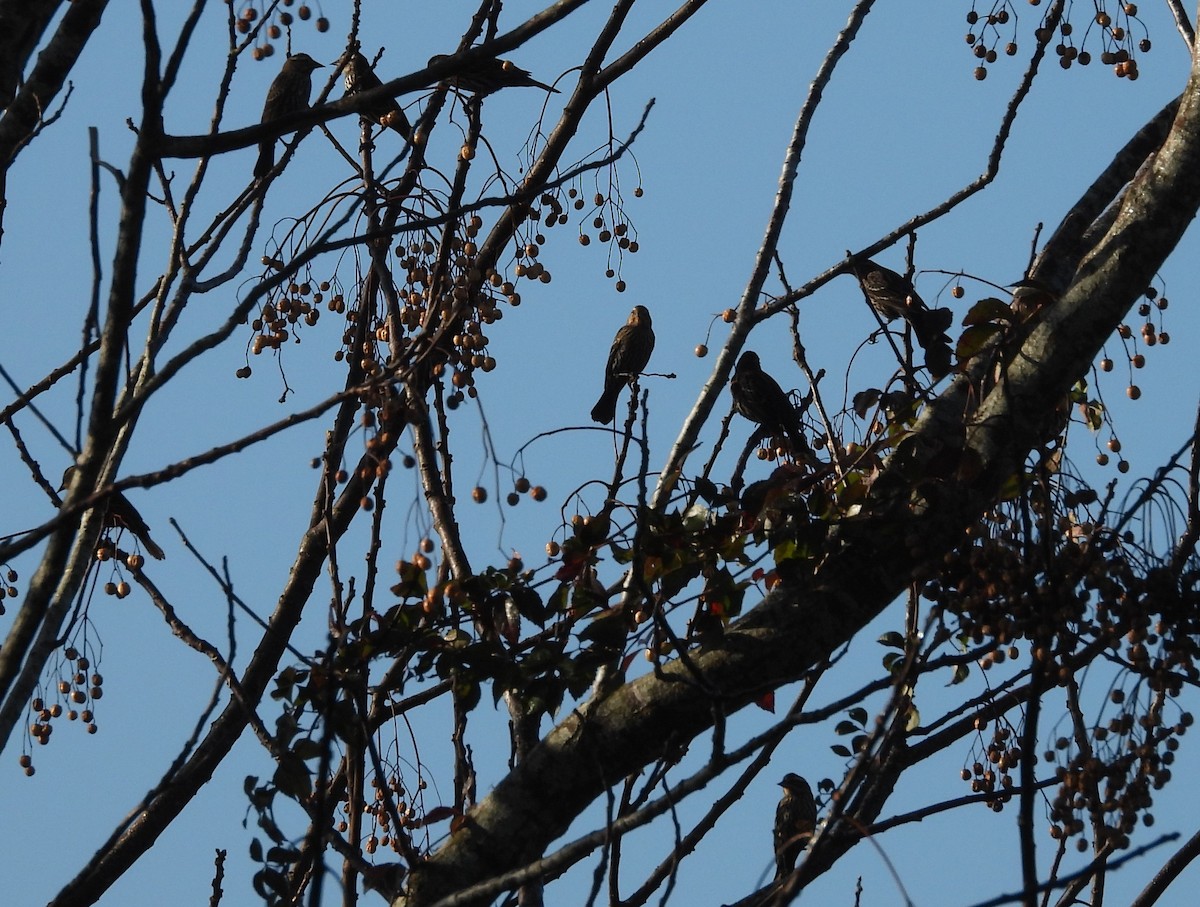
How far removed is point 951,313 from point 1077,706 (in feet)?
4.80

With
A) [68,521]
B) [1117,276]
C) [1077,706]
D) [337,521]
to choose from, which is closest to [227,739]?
[337,521]

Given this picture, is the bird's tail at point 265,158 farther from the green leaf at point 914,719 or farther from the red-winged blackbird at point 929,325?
the green leaf at point 914,719

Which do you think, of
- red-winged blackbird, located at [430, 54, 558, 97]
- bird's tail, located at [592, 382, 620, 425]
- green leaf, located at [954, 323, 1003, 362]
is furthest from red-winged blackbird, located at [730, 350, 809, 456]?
green leaf, located at [954, 323, 1003, 362]

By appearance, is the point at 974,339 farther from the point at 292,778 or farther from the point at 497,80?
the point at 497,80

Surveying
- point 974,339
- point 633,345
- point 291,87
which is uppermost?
point 291,87

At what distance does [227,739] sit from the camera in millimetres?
3963

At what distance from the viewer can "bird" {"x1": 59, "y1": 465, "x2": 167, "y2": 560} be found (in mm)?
4453

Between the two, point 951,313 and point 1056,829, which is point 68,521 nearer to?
point 1056,829

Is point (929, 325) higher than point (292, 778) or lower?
higher

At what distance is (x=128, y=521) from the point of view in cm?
462

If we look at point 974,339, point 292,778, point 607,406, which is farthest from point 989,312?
point 607,406

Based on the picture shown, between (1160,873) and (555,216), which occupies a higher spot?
(555,216)

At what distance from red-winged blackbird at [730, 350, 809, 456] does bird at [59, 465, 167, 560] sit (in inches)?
87.1

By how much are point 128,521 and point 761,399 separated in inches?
125
